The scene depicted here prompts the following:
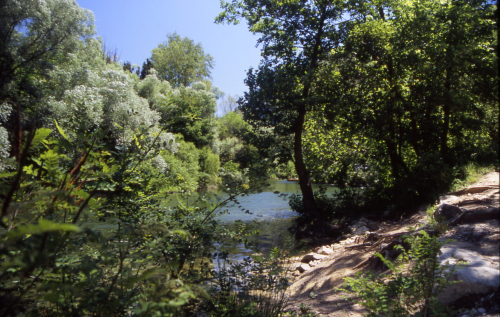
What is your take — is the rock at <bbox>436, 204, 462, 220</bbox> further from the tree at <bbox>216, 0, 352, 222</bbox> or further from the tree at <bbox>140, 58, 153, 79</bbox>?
the tree at <bbox>140, 58, 153, 79</bbox>

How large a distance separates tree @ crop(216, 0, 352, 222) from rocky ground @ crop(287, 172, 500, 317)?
5427mm

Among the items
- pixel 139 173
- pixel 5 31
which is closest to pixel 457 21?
pixel 139 173

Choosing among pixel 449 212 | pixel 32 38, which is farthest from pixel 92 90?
pixel 449 212

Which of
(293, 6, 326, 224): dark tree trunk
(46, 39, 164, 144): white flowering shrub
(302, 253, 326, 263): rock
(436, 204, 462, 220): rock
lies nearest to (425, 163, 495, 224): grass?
(436, 204, 462, 220): rock

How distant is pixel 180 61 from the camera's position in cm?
4834

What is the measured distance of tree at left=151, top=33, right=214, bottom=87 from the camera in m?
47.8

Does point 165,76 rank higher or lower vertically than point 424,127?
higher

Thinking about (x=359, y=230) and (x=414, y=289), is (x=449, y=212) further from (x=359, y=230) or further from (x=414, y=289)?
(x=359, y=230)

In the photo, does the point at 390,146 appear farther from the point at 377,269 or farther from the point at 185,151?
the point at 185,151

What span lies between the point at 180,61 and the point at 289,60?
39.4 m

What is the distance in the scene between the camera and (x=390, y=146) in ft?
38.5

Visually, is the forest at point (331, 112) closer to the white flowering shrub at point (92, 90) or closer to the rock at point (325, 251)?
the white flowering shrub at point (92, 90)

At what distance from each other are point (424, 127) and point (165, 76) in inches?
1712

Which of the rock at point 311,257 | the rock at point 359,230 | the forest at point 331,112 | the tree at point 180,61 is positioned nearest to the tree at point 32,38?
the forest at point 331,112
